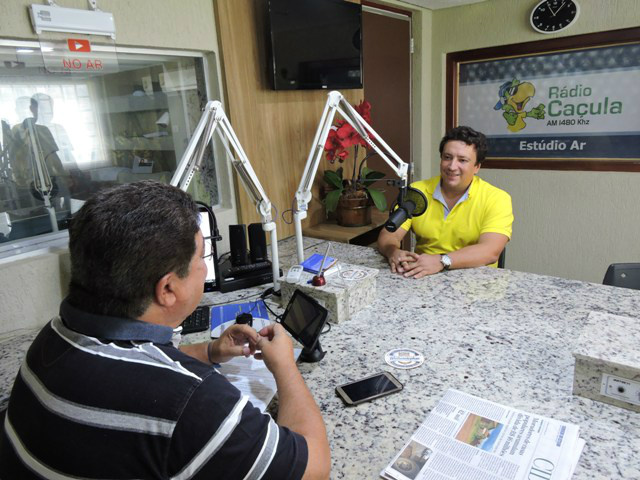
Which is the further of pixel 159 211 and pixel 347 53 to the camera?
pixel 347 53

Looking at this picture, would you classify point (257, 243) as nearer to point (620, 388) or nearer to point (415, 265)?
point (415, 265)

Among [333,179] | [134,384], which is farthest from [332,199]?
[134,384]

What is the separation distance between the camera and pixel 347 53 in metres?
2.70

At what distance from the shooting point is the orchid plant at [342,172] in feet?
8.32

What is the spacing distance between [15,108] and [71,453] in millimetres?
1430

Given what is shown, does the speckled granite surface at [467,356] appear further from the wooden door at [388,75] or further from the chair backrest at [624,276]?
the wooden door at [388,75]

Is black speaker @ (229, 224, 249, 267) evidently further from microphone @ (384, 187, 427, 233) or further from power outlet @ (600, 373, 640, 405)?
power outlet @ (600, 373, 640, 405)

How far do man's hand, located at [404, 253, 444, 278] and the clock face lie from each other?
213 cm

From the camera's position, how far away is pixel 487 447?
937mm

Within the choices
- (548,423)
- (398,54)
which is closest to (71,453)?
(548,423)

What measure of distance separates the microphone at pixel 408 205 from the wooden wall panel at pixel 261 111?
37.8 inches

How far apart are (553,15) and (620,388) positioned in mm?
2847

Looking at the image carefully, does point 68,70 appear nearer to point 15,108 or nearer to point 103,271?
point 15,108

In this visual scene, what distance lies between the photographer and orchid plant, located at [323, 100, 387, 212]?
2535 mm
